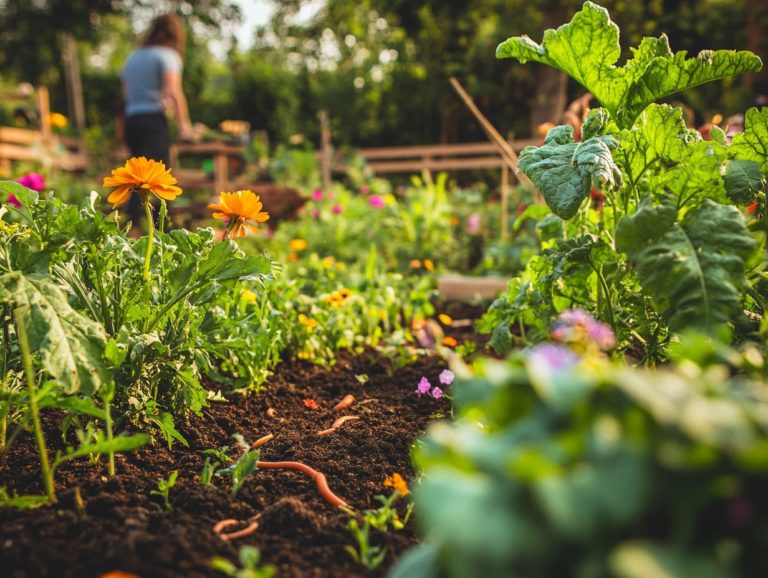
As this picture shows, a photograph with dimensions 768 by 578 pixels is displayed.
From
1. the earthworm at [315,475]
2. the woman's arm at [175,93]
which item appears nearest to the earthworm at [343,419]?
the earthworm at [315,475]

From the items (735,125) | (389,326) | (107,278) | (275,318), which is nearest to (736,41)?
(735,125)

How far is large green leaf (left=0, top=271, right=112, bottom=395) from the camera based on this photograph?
1.38 m

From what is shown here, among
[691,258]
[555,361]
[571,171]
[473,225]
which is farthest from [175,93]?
[555,361]

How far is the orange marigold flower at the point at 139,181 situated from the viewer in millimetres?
1710

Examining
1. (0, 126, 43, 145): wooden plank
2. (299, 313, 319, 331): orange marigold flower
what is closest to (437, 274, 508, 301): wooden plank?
(299, 313, 319, 331): orange marigold flower

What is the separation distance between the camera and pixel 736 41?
10672mm

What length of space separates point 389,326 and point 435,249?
206 cm

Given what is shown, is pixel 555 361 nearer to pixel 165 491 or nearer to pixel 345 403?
pixel 165 491

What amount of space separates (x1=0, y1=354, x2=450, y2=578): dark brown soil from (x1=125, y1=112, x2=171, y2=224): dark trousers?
3.92 meters

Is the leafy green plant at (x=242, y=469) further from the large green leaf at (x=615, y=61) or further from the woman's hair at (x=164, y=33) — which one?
the woman's hair at (x=164, y=33)

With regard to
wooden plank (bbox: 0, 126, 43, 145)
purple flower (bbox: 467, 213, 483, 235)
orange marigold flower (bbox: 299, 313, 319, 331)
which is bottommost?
orange marigold flower (bbox: 299, 313, 319, 331)

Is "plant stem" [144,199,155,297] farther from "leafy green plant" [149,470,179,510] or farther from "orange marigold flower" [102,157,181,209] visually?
"leafy green plant" [149,470,179,510]

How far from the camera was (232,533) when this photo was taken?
1.41 meters

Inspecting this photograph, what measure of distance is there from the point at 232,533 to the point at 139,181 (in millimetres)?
975
